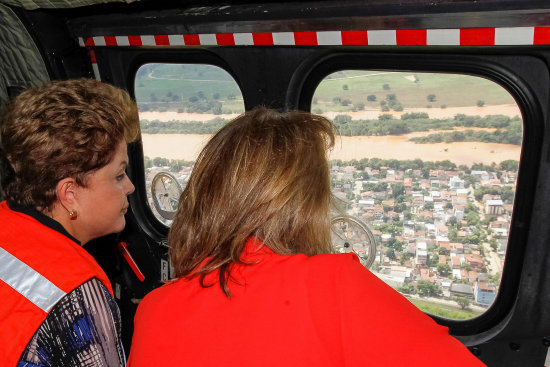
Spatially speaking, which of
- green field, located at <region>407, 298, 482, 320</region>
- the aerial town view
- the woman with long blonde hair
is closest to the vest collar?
the woman with long blonde hair

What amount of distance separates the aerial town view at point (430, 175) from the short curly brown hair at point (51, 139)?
686 mm

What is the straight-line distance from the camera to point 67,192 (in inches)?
68.7

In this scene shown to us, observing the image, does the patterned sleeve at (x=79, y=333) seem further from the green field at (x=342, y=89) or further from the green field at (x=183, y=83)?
the green field at (x=183, y=83)

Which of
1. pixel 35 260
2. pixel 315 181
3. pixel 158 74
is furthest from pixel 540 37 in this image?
pixel 158 74

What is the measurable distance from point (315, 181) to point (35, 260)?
871mm

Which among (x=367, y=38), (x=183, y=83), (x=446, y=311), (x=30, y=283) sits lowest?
(x=446, y=311)

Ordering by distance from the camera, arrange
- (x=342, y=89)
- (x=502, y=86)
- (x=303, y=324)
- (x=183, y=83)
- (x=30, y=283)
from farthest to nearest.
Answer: (x=183, y=83)
(x=342, y=89)
(x=502, y=86)
(x=30, y=283)
(x=303, y=324)

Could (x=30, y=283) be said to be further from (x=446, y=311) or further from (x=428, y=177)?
(x=446, y=311)

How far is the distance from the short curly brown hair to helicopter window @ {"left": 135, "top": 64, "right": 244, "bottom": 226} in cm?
127

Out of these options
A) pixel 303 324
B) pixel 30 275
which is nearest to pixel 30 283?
pixel 30 275

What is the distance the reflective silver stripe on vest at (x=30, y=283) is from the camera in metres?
1.42

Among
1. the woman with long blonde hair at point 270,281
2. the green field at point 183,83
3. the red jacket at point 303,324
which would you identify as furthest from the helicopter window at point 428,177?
the red jacket at point 303,324

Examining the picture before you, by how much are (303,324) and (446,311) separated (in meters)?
1.81

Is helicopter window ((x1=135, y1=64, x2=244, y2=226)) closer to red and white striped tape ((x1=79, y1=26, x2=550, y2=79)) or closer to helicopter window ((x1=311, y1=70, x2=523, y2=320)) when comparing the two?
red and white striped tape ((x1=79, y1=26, x2=550, y2=79))
